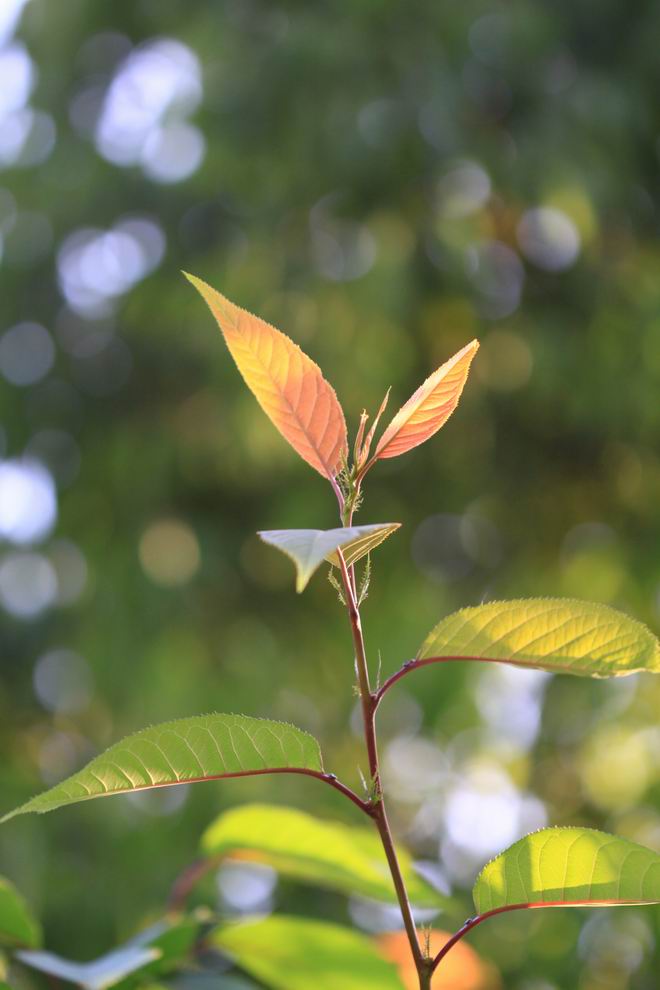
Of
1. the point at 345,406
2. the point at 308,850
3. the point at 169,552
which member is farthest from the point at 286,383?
the point at 169,552

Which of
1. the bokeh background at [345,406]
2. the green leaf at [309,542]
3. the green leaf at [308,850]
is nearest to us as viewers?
the green leaf at [309,542]

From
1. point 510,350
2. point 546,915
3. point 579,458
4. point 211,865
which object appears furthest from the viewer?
point 579,458

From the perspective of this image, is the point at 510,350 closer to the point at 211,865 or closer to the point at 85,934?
the point at 85,934

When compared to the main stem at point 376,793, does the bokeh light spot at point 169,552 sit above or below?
below

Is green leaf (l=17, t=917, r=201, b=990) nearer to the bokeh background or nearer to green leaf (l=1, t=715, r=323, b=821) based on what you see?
green leaf (l=1, t=715, r=323, b=821)

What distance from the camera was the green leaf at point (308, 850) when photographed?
1.45 feet

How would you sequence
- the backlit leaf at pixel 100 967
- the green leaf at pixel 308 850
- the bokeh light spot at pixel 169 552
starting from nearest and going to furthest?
the backlit leaf at pixel 100 967
the green leaf at pixel 308 850
the bokeh light spot at pixel 169 552

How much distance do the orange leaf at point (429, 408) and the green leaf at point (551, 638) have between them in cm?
5

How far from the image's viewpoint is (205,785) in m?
2.17

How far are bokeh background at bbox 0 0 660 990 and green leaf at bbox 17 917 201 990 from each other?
5.41 feet

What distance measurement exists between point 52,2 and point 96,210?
2.55 ft

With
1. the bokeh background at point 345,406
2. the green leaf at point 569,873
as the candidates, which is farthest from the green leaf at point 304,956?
the bokeh background at point 345,406

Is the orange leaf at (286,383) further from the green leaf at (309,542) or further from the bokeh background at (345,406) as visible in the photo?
the bokeh background at (345,406)

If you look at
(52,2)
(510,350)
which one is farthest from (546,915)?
(52,2)
